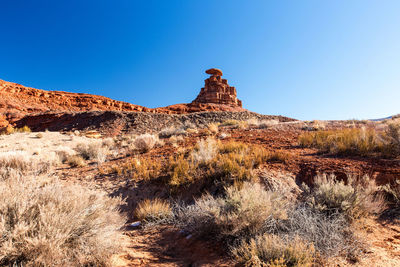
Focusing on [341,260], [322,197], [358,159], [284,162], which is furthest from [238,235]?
[358,159]

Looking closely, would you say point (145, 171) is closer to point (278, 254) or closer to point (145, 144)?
point (145, 144)

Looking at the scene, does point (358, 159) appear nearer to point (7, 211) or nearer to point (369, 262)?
point (369, 262)

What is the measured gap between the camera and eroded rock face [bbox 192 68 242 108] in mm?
52250

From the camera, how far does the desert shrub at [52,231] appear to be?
1726 millimetres

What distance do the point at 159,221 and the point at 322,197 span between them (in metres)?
2.89

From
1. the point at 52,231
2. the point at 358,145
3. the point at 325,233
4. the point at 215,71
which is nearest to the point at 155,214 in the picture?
the point at 52,231

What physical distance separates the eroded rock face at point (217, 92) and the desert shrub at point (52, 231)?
50.0 meters

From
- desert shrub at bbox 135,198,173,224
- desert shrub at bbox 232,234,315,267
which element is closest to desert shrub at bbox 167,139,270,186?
desert shrub at bbox 135,198,173,224

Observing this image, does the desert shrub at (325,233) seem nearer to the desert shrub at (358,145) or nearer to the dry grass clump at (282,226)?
the dry grass clump at (282,226)

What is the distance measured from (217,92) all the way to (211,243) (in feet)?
174

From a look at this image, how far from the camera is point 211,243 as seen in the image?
271 cm

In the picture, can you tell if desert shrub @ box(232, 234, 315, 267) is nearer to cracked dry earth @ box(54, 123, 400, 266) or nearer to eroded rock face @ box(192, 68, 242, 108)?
cracked dry earth @ box(54, 123, 400, 266)

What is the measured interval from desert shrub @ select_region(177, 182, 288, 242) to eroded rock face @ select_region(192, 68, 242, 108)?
4928 cm

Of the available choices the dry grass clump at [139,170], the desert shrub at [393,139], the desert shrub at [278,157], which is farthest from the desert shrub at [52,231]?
the desert shrub at [393,139]
